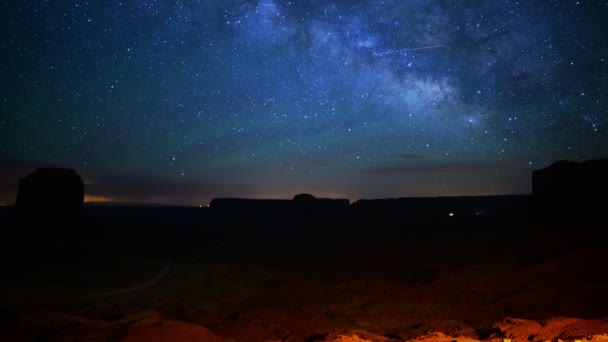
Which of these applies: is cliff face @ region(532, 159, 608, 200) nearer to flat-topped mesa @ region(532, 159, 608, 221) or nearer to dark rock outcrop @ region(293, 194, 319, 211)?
flat-topped mesa @ region(532, 159, 608, 221)

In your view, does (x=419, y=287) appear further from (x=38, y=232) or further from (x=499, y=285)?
(x=38, y=232)

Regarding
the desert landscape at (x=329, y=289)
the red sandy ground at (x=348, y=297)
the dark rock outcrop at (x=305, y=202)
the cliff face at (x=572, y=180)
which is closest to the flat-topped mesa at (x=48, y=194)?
the desert landscape at (x=329, y=289)

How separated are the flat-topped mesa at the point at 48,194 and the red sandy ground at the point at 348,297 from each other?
2756cm

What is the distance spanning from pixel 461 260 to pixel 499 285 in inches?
298

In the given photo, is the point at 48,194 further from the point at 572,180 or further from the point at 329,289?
the point at 572,180

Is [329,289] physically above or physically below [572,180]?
below

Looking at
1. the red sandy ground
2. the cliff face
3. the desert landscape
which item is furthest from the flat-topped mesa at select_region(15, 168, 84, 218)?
the cliff face

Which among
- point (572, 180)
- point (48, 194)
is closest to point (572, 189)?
Result: point (572, 180)

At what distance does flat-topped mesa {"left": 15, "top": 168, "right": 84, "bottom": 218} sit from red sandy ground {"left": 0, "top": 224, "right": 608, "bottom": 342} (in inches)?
1085

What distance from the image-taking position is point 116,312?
14.0m

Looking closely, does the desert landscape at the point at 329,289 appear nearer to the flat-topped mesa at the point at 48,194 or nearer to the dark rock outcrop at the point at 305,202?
the flat-topped mesa at the point at 48,194

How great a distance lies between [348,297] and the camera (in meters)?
15.5

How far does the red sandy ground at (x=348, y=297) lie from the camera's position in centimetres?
960

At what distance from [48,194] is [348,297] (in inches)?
2064
